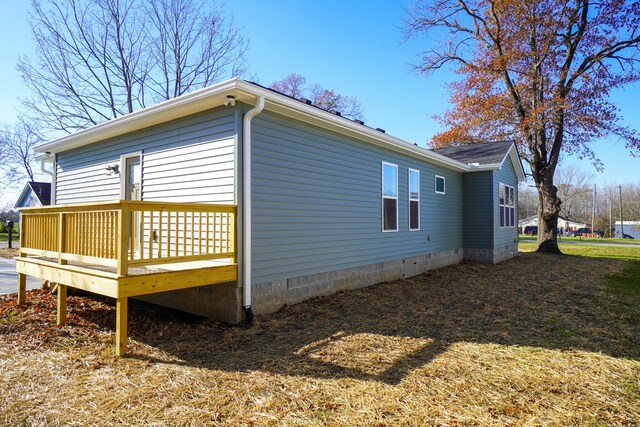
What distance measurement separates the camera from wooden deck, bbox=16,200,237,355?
3.70m

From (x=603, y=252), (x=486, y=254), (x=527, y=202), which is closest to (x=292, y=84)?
(x=486, y=254)

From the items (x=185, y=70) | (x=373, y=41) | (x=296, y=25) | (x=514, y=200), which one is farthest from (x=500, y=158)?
(x=185, y=70)

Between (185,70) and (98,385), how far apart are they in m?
17.4

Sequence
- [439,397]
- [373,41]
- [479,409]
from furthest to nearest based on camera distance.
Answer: [373,41], [439,397], [479,409]

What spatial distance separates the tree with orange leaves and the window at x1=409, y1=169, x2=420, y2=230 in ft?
26.4

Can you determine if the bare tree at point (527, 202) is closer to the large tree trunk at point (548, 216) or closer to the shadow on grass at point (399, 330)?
the large tree trunk at point (548, 216)

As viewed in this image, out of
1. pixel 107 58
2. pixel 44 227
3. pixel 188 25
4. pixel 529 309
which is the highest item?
pixel 188 25

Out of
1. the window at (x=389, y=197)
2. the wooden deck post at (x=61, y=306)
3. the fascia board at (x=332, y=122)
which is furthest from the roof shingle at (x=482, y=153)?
the wooden deck post at (x=61, y=306)

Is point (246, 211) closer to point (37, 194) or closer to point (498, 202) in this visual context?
point (498, 202)

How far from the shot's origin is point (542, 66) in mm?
14391

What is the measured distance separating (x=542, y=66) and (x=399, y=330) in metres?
14.6

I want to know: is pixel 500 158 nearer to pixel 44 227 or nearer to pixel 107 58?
pixel 44 227

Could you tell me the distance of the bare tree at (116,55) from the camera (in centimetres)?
1515

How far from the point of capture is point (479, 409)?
2518mm
